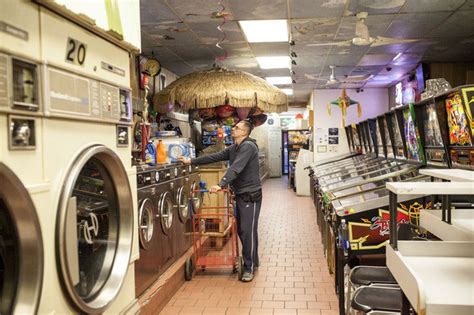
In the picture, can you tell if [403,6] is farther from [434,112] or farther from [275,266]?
[275,266]

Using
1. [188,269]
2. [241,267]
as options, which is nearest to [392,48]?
[241,267]

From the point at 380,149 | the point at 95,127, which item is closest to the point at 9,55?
the point at 95,127

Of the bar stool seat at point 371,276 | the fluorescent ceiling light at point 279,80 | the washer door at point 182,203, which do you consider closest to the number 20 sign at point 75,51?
the bar stool seat at point 371,276

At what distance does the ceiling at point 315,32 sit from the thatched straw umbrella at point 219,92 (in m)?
0.60

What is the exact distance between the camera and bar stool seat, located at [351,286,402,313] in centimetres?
260

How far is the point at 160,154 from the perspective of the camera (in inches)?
221

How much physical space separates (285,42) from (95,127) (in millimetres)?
5554

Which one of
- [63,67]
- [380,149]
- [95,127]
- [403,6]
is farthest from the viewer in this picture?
[380,149]

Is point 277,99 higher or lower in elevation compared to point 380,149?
higher

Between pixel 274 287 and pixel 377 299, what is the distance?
235cm

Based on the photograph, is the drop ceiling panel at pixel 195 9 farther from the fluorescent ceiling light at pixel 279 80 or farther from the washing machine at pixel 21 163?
the fluorescent ceiling light at pixel 279 80

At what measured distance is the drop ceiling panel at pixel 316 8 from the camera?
5379 millimetres

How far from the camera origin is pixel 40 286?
1.86 meters

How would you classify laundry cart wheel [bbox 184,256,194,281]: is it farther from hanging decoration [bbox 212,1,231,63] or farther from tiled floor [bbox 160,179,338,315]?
hanging decoration [bbox 212,1,231,63]
